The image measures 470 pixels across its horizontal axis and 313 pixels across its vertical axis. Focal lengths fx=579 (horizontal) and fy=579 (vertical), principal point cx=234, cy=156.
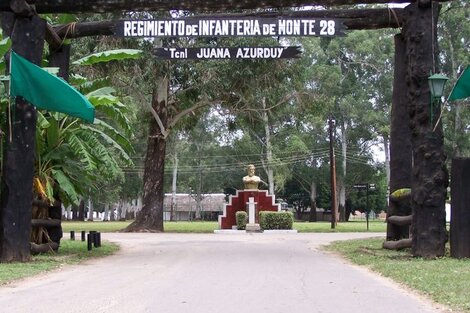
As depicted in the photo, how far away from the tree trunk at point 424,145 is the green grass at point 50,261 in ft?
26.9

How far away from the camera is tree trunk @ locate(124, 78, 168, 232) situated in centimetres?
3016

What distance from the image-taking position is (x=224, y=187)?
241 ft

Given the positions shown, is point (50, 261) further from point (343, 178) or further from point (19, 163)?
point (343, 178)

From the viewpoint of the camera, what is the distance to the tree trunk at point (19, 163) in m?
12.8

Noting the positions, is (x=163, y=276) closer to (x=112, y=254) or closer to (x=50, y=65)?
(x=112, y=254)

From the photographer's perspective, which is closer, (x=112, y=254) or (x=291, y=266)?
(x=291, y=266)

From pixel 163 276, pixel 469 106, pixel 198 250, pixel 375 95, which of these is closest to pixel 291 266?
pixel 163 276

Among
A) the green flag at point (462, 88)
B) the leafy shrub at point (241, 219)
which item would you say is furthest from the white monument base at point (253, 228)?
the green flag at point (462, 88)

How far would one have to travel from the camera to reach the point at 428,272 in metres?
10.8

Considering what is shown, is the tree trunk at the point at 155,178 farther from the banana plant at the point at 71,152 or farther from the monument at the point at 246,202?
the banana plant at the point at 71,152

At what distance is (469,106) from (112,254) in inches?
1257

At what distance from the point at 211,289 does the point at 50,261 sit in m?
5.54

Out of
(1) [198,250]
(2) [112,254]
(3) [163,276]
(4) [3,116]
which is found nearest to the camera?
(3) [163,276]

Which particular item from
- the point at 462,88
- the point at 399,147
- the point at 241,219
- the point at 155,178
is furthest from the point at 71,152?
the point at 241,219
